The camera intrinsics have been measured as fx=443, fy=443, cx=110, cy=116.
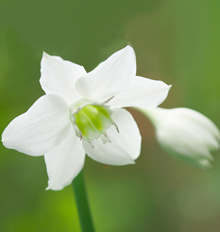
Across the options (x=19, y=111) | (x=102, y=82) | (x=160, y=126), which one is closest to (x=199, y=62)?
(x=19, y=111)

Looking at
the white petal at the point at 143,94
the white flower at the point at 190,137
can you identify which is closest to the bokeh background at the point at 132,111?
the white flower at the point at 190,137

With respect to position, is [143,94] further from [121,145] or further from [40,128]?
[40,128]

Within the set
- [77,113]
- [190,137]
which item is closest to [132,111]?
[190,137]

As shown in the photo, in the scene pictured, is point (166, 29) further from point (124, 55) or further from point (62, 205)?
point (124, 55)

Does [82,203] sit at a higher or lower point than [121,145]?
lower

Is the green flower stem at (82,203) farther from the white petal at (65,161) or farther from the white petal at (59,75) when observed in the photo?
the white petal at (59,75)

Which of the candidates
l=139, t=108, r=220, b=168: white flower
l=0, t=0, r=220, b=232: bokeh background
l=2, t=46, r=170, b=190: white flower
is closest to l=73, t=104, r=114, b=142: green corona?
l=2, t=46, r=170, b=190: white flower

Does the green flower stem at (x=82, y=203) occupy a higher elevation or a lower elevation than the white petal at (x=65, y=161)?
lower
